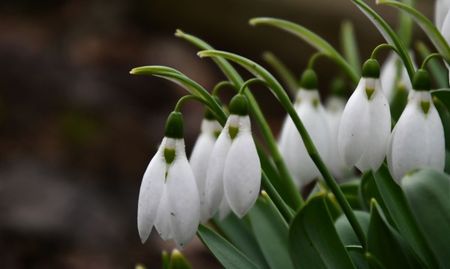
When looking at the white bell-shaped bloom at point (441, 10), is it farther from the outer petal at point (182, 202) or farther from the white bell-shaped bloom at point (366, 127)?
the outer petal at point (182, 202)

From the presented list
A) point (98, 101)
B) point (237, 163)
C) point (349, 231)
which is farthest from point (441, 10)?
point (98, 101)

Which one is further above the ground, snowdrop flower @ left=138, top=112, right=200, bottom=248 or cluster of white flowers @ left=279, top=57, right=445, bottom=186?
cluster of white flowers @ left=279, top=57, right=445, bottom=186

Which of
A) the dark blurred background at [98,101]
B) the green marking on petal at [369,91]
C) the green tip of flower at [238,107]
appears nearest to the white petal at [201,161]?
the green tip of flower at [238,107]

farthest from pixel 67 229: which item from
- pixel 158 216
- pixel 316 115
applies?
pixel 158 216

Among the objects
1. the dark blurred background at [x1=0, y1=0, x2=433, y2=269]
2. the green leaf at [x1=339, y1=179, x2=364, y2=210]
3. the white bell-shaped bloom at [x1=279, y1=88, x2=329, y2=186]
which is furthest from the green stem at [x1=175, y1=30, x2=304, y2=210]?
the dark blurred background at [x1=0, y1=0, x2=433, y2=269]

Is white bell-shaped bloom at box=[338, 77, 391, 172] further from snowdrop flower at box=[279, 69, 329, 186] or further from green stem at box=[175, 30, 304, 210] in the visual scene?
snowdrop flower at box=[279, 69, 329, 186]

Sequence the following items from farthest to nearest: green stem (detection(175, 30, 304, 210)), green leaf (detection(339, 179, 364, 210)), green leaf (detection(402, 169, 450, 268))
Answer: green leaf (detection(339, 179, 364, 210)) → green stem (detection(175, 30, 304, 210)) → green leaf (detection(402, 169, 450, 268))
